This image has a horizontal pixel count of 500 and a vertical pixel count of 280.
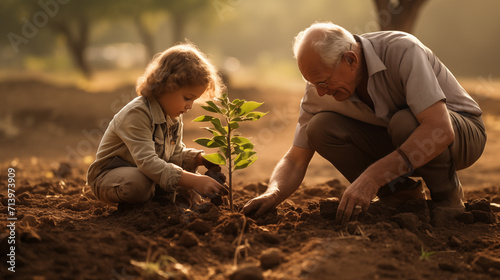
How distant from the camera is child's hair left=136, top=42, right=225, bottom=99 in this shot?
3.36 m

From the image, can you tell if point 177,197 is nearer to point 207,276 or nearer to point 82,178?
point 207,276

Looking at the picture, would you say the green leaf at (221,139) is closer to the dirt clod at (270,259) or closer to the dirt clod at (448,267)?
the dirt clod at (270,259)

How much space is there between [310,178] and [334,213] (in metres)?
2.94

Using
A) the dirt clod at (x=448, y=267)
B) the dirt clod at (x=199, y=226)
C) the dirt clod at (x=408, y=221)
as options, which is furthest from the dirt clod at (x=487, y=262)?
the dirt clod at (x=199, y=226)

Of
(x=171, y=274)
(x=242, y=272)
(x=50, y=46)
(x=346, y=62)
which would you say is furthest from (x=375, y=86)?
(x=50, y=46)

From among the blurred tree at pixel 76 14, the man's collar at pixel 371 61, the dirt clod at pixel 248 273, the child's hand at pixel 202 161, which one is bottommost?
the dirt clod at pixel 248 273

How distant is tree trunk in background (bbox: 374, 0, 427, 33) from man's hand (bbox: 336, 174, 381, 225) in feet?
16.0

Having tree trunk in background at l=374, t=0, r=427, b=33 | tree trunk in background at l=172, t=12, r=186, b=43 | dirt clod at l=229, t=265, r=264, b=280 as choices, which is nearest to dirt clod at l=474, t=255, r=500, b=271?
dirt clod at l=229, t=265, r=264, b=280

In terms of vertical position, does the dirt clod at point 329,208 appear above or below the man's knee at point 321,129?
below

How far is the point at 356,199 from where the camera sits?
2955mm

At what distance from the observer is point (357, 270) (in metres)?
2.32

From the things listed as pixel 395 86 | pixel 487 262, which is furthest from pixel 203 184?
pixel 487 262

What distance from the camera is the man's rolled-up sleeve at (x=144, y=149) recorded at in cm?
321

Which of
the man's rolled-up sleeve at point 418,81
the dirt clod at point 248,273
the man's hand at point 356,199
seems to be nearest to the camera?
the dirt clod at point 248,273
